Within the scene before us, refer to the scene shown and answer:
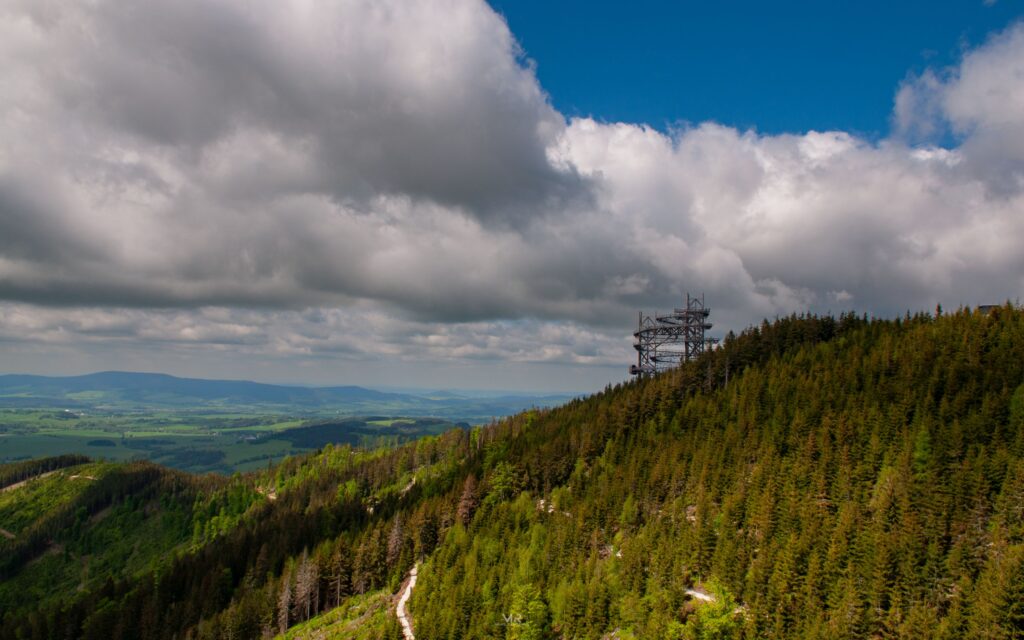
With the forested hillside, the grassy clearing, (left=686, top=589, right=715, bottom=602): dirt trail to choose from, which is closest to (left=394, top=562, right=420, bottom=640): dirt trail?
the grassy clearing

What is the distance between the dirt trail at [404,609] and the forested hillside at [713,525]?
7.84ft

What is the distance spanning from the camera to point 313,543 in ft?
509

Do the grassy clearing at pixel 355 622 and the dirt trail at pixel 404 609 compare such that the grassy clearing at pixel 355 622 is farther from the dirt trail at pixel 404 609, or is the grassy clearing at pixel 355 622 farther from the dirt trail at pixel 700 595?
the dirt trail at pixel 700 595

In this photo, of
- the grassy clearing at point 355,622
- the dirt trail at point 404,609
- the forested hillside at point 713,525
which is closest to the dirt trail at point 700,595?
the forested hillside at point 713,525

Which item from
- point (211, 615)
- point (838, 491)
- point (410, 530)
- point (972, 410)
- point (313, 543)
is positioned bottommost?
point (211, 615)

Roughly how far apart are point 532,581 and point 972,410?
78.6m

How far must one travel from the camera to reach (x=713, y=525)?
87125mm

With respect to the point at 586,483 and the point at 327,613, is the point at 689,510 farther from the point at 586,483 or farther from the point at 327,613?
the point at 327,613

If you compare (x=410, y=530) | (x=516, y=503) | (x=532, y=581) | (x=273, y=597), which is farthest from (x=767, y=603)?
(x=273, y=597)

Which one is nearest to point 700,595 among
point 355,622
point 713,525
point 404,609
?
point 713,525

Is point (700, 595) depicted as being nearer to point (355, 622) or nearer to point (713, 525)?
point (713, 525)

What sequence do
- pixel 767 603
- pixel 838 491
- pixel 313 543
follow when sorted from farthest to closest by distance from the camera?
pixel 313 543
pixel 838 491
pixel 767 603

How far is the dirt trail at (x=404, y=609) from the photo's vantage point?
94875 mm

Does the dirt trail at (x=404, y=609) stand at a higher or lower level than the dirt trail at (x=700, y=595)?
lower
